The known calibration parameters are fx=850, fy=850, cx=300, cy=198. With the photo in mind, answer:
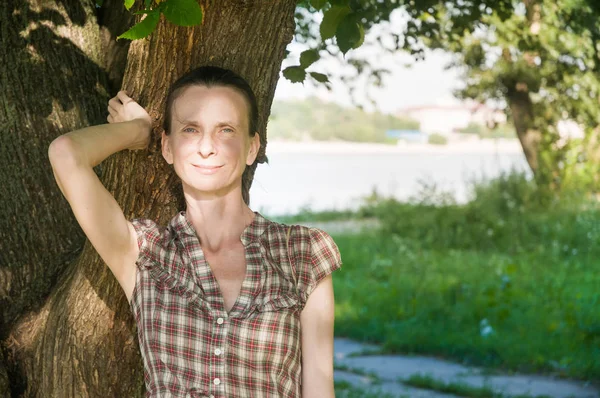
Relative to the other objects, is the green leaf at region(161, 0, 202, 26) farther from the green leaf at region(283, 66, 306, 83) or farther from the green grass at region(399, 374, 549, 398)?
the green grass at region(399, 374, 549, 398)

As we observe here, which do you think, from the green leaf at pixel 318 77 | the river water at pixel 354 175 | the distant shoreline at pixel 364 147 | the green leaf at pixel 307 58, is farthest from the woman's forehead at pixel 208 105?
the distant shoreline at pixel 364 147

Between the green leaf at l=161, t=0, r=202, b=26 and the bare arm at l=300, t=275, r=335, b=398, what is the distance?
820mm

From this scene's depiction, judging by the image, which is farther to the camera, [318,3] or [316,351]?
[318,3]

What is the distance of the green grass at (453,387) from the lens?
17.1 ft

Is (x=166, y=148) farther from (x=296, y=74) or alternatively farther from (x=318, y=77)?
(x=318, y=77)

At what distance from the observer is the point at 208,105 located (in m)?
2.44

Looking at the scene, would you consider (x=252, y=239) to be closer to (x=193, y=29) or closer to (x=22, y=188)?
(x=193, y=29)

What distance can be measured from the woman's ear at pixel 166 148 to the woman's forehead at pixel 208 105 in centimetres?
8

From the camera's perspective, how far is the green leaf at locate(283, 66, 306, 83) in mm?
3416

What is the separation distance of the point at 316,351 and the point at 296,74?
4.61 feet

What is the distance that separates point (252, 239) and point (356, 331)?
177 inches

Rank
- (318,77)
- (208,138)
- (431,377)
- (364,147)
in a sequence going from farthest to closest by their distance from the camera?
(364,147)
(431,377)
(318,77)
(208,138)

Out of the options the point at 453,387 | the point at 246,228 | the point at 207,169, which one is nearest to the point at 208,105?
the point at 207,169

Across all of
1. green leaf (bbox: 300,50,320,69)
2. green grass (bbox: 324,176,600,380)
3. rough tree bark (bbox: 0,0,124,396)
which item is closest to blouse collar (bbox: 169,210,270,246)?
rough tree bark (bbox: 0,0,124,396)
